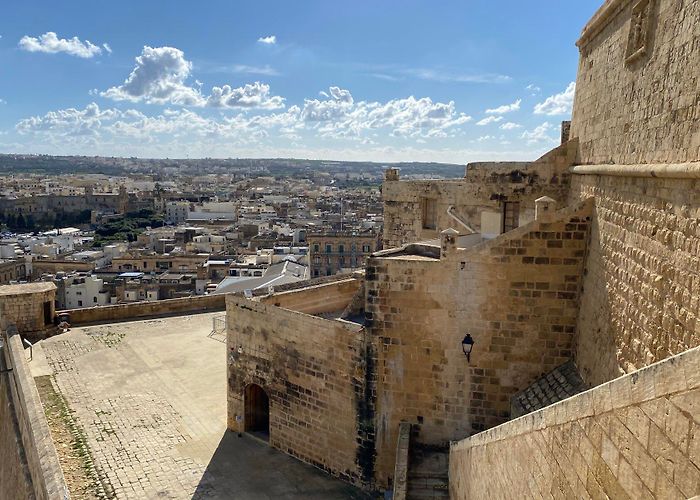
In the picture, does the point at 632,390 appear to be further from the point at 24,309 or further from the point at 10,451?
the point at 24,309

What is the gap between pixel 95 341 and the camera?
55.1 feet

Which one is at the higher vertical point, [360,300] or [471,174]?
[471,174]

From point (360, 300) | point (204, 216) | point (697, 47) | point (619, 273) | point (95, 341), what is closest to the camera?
point (697, 47)

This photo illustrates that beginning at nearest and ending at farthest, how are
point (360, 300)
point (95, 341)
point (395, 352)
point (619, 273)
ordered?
1. point (619, 273)
2. point (395, 352)
3. point (360, 300)
4. point (95, 341)

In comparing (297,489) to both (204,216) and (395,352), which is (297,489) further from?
(204,216)

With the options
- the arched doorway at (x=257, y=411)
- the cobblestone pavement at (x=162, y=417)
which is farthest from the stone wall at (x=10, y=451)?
the arched doorway at (x=257, y=411)

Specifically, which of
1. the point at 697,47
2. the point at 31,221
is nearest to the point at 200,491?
the point at 697,47

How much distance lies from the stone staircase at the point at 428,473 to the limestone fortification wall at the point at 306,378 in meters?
1.00

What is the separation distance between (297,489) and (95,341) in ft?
31.6

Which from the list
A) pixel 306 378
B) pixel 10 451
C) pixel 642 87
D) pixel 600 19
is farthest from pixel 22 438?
pixel 600 19

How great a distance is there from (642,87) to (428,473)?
570 cm

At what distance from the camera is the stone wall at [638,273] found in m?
5.19

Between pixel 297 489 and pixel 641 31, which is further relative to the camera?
pixel 297 489

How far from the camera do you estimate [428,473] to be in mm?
8477
